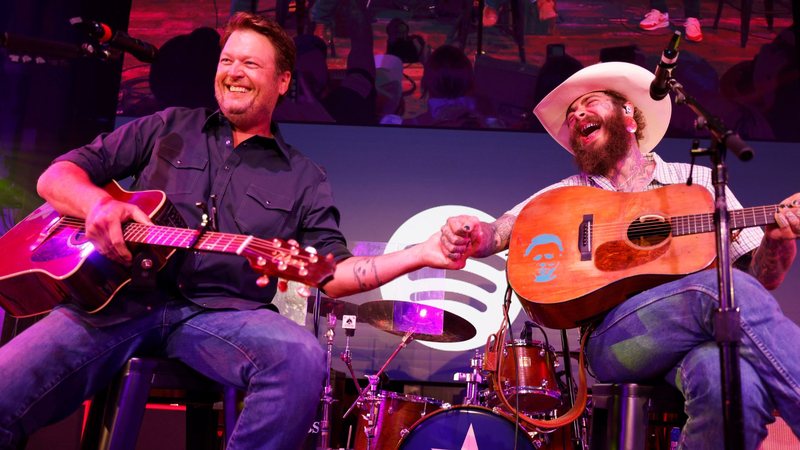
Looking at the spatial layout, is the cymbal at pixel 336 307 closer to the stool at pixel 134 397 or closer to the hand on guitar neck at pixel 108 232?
the stool at pixel 134 397

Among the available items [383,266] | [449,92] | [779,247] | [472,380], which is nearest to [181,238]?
[383,266]

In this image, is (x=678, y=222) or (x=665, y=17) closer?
(x=678, y=222)

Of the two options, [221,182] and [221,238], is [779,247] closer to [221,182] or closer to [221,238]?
[221,238]

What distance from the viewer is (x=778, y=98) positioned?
654 centimetres

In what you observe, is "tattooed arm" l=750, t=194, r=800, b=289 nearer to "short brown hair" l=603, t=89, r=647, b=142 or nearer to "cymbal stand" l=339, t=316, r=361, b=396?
"short brown hair" l=603, t=89, r=647, b=142

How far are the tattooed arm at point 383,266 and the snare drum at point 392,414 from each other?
9.35 feet

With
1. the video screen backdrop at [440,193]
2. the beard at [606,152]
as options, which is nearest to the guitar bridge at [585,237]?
the beard at [606,152]

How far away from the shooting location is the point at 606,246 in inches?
117

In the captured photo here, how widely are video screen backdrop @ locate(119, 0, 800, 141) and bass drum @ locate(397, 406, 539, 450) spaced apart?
10.5ft

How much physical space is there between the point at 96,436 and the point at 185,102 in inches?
197

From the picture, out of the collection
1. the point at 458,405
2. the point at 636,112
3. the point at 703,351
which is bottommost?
the point at 458,405

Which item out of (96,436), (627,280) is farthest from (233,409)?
(627,280)

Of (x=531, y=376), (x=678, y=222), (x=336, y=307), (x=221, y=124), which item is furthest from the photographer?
(x=336, y=307)

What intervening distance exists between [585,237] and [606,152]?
838 mm
